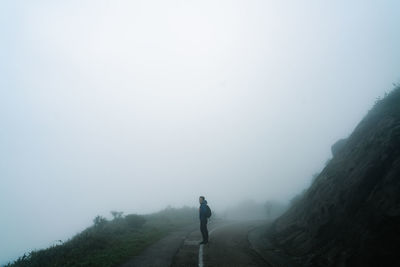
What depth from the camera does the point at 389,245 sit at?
6391 mm

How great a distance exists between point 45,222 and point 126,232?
187 meters

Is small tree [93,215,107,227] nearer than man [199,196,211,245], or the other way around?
man [199,196,211,245]

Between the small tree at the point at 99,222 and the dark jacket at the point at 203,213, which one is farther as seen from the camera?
the small tree at the point at 99,222

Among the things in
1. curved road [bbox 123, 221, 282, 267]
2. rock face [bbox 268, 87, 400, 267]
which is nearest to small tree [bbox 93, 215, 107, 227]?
curved road [bbox 123, 221, 282, 267]

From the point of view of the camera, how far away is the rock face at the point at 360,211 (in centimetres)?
687

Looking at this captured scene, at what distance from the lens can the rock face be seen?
6871 millimetres

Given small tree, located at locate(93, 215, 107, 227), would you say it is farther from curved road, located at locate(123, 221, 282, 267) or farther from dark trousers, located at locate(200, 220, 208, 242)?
dark trousers, located at locate(200, 220, 208, 242)

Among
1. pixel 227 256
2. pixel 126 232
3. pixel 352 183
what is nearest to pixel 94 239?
pixel 126 232

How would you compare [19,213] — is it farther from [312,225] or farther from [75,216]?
[312,225]

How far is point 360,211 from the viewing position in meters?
8.38

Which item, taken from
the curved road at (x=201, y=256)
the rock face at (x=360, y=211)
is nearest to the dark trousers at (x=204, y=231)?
the curved road at (x=201, y=256)

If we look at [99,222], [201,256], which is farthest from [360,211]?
[99,222]

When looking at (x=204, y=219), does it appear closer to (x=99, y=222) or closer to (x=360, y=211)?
(x=360, y=211)

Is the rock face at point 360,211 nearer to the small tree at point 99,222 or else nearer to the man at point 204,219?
the man at point 204,219
